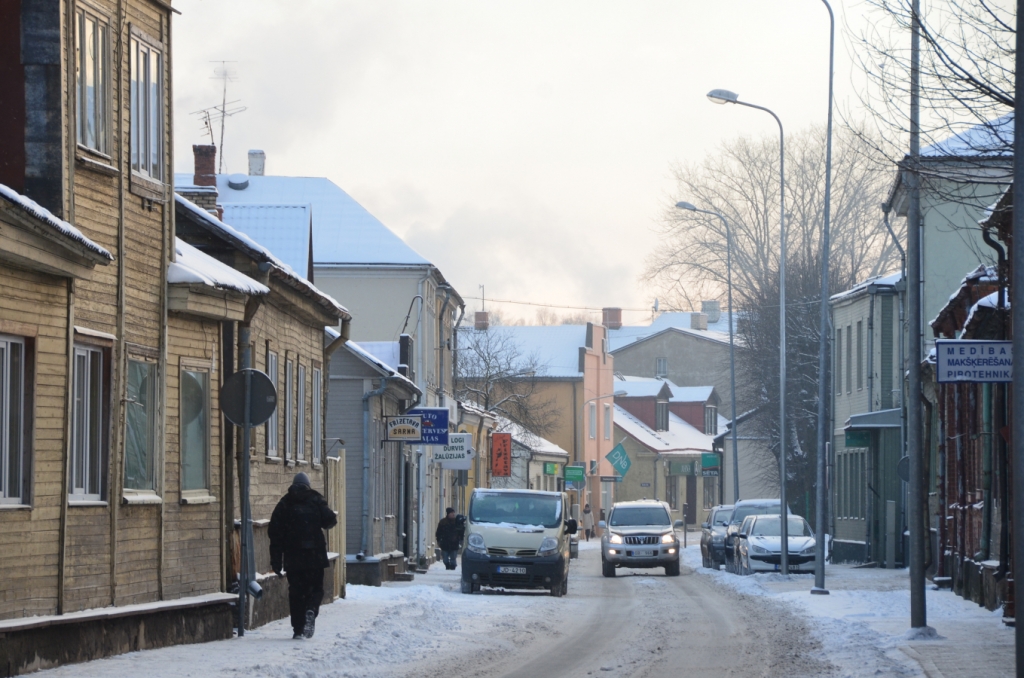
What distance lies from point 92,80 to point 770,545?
2225cm

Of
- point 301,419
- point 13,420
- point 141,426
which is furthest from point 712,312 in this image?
point 13,420

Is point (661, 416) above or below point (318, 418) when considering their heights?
above

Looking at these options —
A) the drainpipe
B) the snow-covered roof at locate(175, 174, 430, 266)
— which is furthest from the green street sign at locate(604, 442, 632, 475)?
the drainpipe

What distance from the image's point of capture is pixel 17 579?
12.9 metres

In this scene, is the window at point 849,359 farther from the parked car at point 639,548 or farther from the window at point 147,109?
the window at point 147,109

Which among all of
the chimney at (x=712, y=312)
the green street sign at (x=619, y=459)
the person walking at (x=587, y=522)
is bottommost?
the person walking at (x=587, y=522)

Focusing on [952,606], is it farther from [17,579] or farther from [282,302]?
[17,579]

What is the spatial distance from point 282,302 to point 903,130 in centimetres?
837

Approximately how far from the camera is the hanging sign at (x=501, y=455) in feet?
183

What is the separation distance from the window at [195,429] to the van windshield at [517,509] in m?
11.3

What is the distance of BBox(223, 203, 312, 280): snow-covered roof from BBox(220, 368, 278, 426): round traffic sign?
941cm

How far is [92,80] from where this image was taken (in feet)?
49.1

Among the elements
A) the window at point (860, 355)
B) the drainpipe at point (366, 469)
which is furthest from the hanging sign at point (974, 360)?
the window at point (860, 355)

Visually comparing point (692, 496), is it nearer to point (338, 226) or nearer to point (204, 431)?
point (338, 226)
